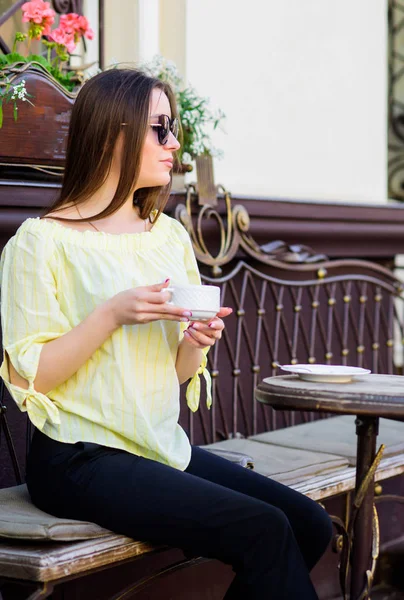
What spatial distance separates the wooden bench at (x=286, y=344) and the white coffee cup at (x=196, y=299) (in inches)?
25.2

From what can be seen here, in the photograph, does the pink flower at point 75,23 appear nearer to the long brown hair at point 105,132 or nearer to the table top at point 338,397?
the long brown hair at point 105,132

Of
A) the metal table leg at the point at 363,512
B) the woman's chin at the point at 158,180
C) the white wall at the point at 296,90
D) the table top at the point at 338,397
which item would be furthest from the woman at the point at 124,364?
the white wall at the point at 296,90

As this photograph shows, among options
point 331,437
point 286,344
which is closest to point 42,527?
point 331,437

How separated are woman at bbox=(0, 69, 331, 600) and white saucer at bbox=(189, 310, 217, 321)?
3 centimetres

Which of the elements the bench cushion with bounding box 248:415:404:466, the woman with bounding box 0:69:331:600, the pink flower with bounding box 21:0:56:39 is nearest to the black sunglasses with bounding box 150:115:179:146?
the woman with bounding box 0:69:331:600

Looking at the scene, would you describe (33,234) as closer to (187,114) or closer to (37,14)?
(37,14)

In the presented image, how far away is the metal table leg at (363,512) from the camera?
2.43 m

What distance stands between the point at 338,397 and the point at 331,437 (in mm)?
1330

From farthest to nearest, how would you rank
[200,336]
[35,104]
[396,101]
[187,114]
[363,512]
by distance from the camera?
1. [396,101]
2. [187,114]
3. [35,104]
4. [363,512]
5. [200,336]

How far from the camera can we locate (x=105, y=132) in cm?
216

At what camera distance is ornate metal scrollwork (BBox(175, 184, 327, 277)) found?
11.0 ft

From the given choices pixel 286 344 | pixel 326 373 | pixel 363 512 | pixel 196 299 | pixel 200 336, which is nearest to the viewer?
pixel 196 299

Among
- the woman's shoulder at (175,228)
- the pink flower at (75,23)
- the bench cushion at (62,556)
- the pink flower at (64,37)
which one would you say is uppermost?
the pink flower at (75,23)

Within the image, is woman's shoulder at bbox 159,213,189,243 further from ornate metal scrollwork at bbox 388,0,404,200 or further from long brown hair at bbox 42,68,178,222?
ornate metal scrollwork at bbox 388,0,404,200
